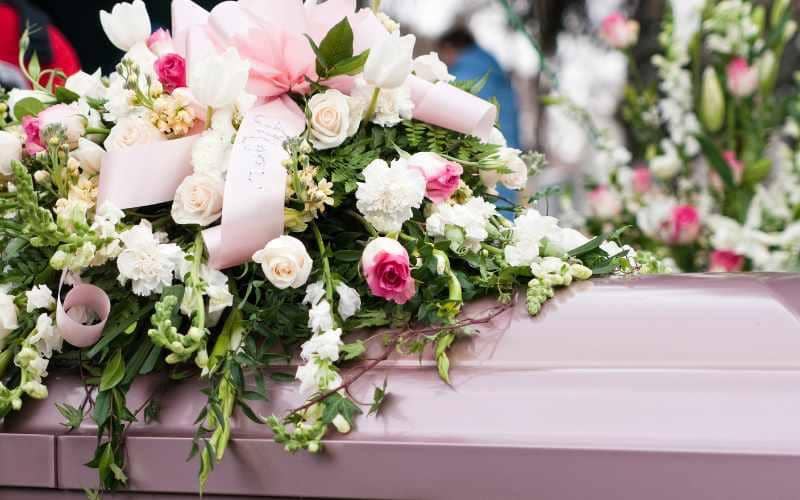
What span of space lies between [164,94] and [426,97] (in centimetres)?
44

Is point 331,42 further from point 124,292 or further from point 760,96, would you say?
point 760,96

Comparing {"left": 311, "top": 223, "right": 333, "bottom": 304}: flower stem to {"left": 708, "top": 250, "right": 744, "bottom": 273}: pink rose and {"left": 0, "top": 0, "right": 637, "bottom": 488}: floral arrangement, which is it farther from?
{"left": 708, "top": 250, "right": 744, "bottom": 273}: pink rose

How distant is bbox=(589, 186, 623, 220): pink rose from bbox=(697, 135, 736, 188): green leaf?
40cm

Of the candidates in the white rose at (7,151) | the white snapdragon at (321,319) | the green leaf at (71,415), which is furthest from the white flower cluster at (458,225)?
the white rose at (7,151)

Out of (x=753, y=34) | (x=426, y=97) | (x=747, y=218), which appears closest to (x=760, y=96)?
(x=753, y=34)

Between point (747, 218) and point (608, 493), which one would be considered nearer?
point (608, 493)

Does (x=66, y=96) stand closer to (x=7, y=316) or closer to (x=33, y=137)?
(x=33, y=137)

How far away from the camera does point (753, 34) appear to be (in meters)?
3.25

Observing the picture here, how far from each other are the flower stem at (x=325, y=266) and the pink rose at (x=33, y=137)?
50cm

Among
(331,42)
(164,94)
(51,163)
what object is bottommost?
(51,163)

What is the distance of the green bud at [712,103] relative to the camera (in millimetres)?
3268

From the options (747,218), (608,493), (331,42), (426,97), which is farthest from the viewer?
(747,218)

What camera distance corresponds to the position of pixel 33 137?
1.65 metres

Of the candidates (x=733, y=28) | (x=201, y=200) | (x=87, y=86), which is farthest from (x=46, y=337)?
(x=733, y=28)
